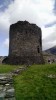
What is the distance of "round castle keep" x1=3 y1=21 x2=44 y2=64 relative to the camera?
42094 mm

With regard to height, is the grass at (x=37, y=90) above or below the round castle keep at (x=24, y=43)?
below

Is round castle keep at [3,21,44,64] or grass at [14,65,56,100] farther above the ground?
round castle keep at [3,21,44,64]

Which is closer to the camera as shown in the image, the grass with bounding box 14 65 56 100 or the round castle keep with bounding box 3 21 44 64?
the grass with bounding box 14 65 56 100

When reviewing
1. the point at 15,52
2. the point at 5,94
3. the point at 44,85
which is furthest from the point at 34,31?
the point at 5,94

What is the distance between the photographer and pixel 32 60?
42812 millimetres

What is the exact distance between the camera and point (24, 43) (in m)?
42.0

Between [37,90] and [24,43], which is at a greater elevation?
[24,43]

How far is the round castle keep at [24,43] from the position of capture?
42094mm

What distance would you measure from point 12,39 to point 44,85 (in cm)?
3066

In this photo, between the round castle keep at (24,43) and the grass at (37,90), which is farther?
the round castle keep at (24,43)

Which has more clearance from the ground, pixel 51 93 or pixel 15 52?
pixel 15 52

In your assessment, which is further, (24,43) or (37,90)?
(24,43)

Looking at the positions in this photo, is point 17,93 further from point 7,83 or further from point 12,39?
point 12,39

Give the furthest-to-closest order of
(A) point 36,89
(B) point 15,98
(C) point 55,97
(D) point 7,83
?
(D) point 7,83 → (A) point 36,89 → (C) point 55,97 → (B) point 15,98
